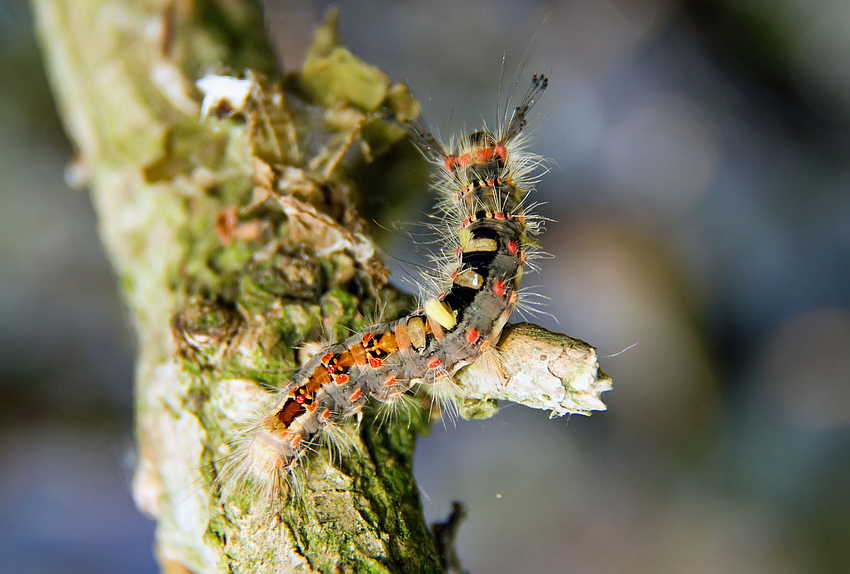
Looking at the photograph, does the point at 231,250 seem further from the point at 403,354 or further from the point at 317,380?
the point at 403,354

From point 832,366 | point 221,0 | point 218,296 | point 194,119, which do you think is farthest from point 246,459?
point 832,366

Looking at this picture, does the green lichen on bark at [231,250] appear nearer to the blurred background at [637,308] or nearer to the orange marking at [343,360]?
the orange marking at [343,360]

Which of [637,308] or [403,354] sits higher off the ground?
[637,308]

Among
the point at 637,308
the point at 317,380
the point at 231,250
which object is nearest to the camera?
the point at 317,380

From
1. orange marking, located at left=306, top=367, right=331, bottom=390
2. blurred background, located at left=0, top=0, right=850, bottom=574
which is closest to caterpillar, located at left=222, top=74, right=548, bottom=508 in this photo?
orange marking, located at left=306, top=367, right=331, bottom=390

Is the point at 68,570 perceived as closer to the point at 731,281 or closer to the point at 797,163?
the point at 731,281

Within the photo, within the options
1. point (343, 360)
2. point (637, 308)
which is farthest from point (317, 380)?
point (637, 308)

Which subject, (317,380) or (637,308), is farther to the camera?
A: (637,308)

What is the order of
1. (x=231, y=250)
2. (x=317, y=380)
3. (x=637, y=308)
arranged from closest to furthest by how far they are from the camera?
(x=317, y=380), (x=231, y=250), (x=637, y=308)
